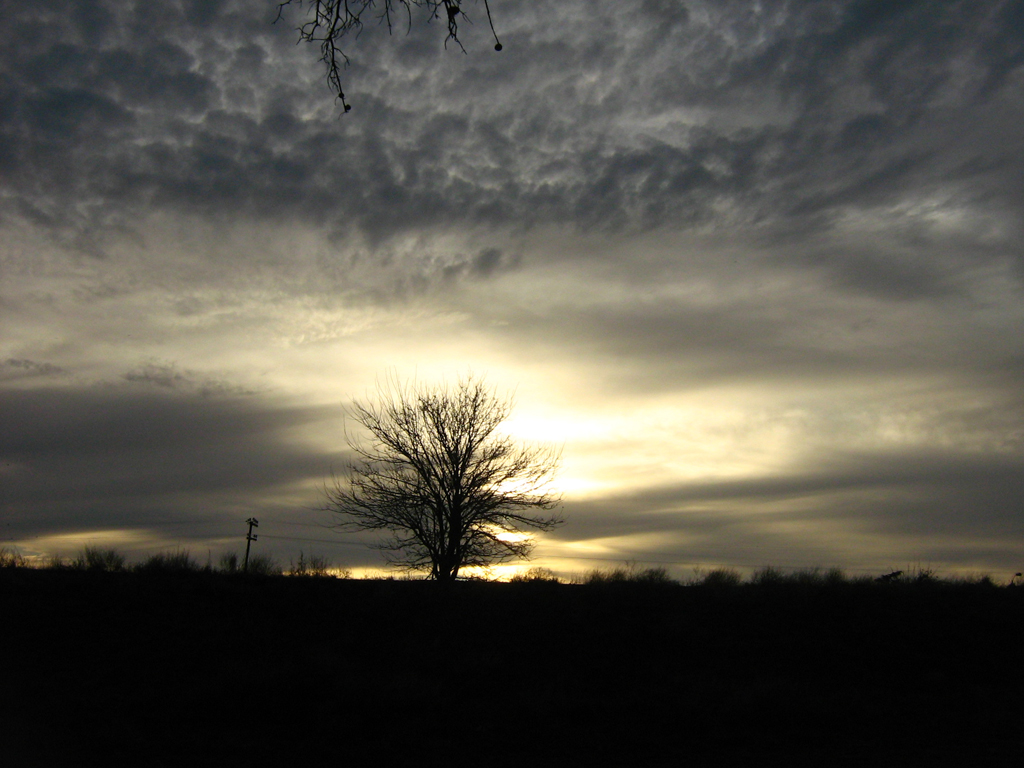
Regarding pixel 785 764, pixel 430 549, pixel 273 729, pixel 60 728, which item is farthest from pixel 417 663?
pixel 430 549

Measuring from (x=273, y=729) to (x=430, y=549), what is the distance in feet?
72.7

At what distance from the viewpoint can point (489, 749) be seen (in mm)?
10289

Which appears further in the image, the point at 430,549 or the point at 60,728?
the point at 430,549

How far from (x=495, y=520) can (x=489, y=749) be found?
22922 mm

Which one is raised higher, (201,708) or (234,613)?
(234,613)

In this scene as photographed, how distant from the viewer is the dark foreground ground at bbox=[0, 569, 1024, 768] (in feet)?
33.6

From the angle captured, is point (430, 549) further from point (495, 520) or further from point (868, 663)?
point (868, 663)

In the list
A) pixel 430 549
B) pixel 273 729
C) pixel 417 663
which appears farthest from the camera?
pixel 430 549

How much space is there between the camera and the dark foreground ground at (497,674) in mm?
10227

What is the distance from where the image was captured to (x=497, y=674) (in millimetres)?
13219

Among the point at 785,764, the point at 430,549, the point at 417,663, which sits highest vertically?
the point at 430,549

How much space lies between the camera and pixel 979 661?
616 inches

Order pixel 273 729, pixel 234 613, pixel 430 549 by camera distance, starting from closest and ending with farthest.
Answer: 1. pixel 273 729
2. pixel 234 613
3. pixel 430 549

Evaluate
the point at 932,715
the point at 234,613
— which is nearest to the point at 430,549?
the point at 234,613
